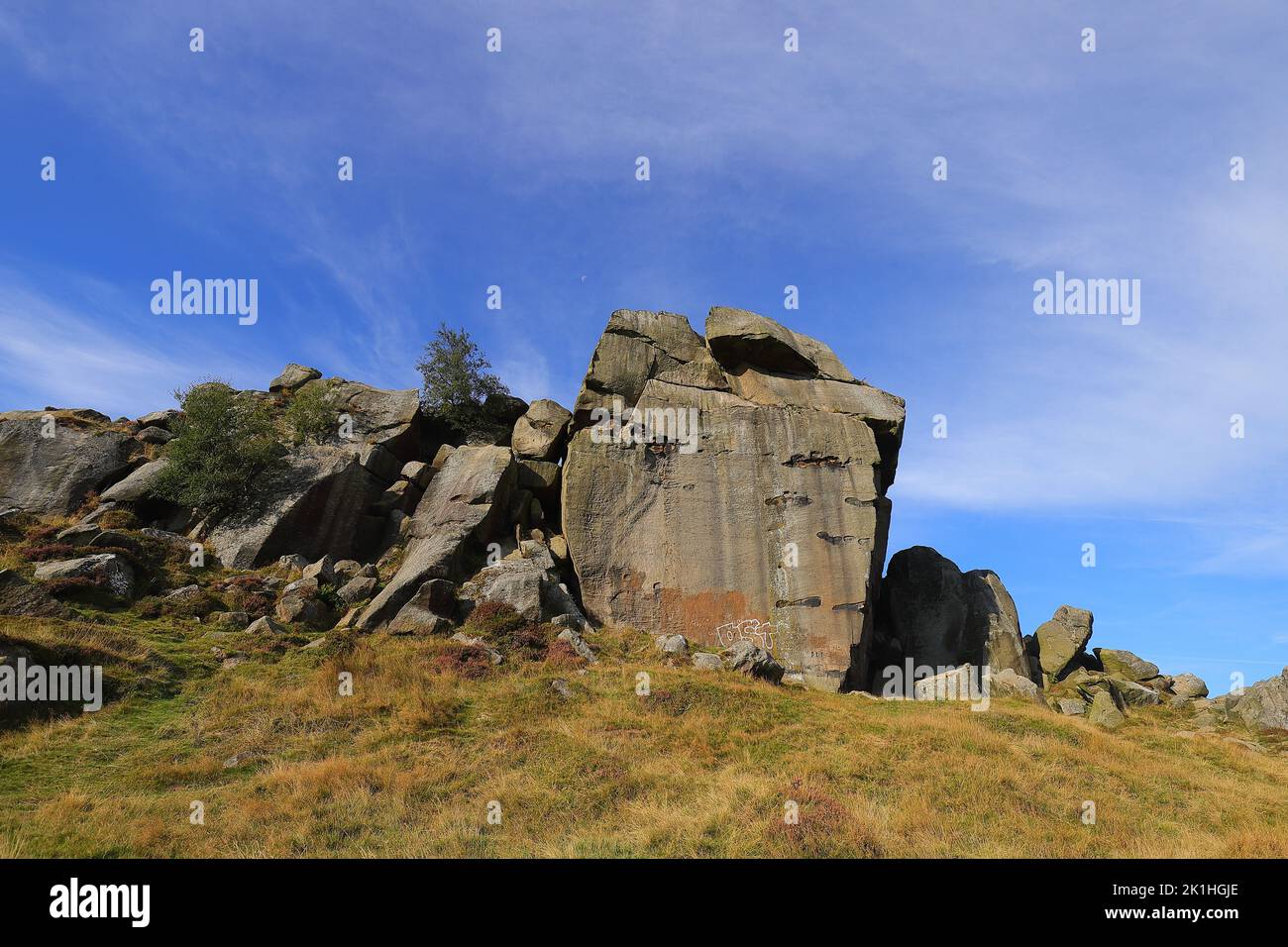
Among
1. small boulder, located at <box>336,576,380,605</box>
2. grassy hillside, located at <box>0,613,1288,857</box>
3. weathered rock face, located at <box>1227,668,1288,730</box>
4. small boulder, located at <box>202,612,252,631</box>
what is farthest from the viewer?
weathered rock face, located at <box>1227,668,1288,730</box>

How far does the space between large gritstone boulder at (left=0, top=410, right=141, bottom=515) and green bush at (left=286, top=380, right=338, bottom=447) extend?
7147mm

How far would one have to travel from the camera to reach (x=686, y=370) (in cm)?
3378

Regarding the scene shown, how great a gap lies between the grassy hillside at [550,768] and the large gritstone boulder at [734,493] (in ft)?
18.1

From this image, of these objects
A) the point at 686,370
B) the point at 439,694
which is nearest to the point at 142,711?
the point at 439,694

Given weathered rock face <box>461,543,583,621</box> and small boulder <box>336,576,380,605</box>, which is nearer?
weathered rock face <box>461,543,583,621</box>

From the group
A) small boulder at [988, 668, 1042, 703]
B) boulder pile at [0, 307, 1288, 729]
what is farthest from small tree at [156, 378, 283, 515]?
small boulder at [988, 668, 1042, 703]

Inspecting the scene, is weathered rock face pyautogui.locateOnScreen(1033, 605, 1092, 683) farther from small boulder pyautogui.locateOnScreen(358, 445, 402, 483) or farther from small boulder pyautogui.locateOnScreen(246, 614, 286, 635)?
small boulder pyautogui.locateOnScreen(246, 614, 286, 635)

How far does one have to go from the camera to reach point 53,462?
3095cm

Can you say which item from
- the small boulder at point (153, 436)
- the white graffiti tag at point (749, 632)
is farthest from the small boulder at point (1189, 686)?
the small boulder at point (153, 436)

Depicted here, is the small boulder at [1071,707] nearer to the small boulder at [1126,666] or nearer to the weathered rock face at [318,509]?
the small boulder at [1126,666]

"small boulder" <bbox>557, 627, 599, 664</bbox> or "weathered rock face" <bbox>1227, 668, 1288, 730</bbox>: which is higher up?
"small boulder" <bbox>557, 627, 599, 664</bbox>

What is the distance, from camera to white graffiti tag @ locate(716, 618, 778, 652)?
27.4 meters

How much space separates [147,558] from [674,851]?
24.6 metres
